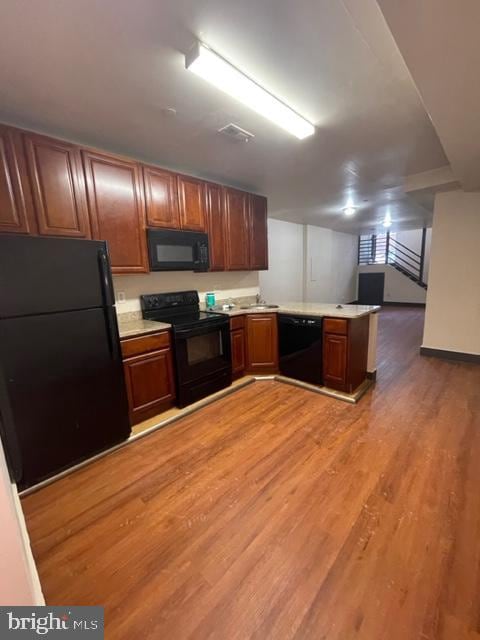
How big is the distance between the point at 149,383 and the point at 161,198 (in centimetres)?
183

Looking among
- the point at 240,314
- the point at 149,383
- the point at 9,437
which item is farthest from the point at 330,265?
the point at 9,437

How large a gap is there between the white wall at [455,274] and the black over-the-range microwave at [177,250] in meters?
3.33

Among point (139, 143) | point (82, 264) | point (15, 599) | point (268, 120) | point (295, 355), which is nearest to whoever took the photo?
point (15, 599)

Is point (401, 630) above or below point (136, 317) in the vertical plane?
below

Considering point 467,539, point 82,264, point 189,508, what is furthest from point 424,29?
point 189,508

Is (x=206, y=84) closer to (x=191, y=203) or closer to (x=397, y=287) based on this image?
(x=191, y=203)

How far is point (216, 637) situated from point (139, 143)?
129 inches

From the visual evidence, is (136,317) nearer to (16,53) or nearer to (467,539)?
(16,53)

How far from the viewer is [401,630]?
1035mm

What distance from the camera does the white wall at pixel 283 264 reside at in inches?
233

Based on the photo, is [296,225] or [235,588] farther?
[296,225]

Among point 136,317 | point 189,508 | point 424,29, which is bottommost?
point 189,508

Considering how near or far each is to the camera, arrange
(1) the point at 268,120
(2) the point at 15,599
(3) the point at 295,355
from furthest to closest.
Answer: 1. (3) the point at 295,355
2. (1) the point at 268,120
3. (2) the point at 15,599

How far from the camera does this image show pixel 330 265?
7.91 m
